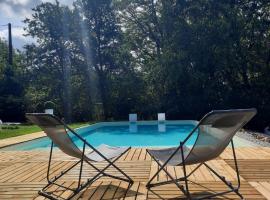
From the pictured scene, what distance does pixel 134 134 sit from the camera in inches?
464

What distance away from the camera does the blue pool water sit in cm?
971

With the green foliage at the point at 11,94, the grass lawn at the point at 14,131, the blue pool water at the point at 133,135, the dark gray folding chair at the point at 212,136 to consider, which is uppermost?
the green foliage at the point at 11,94

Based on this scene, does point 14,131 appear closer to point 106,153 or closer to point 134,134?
point 134,134

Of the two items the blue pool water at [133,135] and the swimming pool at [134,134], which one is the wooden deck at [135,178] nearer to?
the swimming pool at [134,134]

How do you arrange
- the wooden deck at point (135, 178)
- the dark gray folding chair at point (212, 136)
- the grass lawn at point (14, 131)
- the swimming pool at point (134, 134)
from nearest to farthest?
the dark gray folding chair at point (212, 136), the wooden deck at point (135, 178), the grass lawn at point (14, 131), the swimming pool at point (134, 134)

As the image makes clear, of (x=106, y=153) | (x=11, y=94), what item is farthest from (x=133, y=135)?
(x=11, y=94)

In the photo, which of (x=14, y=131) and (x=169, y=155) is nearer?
(x=169, y=155)

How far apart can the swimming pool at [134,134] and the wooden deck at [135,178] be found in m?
2.51

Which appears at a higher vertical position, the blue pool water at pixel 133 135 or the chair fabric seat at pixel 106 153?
the chair fabric seat at pixel 106 153

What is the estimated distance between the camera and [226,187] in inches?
136

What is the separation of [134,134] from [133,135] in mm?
206

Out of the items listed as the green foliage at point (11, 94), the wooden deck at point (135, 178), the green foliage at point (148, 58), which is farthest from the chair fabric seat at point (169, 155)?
the green foliage at point (11, 94)

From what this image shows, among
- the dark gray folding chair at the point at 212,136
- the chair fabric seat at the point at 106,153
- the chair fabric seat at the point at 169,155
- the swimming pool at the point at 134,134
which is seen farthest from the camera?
the swimming pool at the point at 134,134

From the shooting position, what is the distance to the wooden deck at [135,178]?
3354 millimetres
